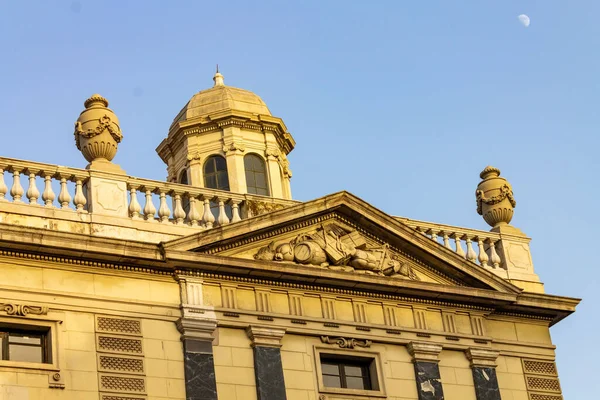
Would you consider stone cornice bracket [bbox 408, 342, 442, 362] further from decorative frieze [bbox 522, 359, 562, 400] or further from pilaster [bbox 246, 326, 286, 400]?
pilaster [bbox 246, 326, 286, 400]

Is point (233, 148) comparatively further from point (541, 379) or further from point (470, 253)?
point (541, 379)

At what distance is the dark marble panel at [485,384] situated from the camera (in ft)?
88.3

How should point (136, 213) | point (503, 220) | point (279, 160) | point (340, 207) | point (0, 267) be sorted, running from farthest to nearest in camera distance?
point (279, 160)
point (503, 220)
point (340, 207)
point (136, 213)
point (0, 267)

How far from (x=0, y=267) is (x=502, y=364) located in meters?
9.96

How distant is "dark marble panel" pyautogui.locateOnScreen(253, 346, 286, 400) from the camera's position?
2466 cm

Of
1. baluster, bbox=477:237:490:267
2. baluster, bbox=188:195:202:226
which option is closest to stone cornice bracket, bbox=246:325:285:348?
baluster, bbox=188:195:202:226

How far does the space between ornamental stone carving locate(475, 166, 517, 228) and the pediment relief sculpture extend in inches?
122

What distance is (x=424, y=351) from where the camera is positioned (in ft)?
87.4

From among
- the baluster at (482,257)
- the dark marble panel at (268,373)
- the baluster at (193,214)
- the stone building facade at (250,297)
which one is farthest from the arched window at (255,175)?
the dark marble panel at (268,373)

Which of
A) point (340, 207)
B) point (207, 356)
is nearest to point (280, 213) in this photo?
point (340, 207)

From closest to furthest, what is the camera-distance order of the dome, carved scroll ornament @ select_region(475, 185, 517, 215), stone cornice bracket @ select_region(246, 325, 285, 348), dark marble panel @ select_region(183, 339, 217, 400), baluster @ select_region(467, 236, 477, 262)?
dark marble panel @ select_region(183, 339, 217, 400), stone cornice bracket @ select_region(246, 325, 285, 348), baluster @ select_region(467, 236, 477, 262), carved scroll ornament @ select_region(475, 185, 517, 215), the dome

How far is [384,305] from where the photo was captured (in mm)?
26844

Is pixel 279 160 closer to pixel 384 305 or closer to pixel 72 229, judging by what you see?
pixel 384 305

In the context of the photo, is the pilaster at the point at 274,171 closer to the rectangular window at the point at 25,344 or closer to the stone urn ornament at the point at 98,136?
the stone urn ornament at the point at 98,136
